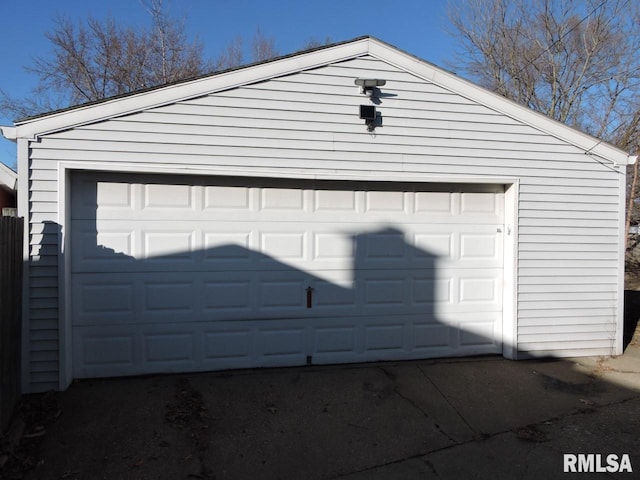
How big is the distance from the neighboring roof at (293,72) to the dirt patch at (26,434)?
8.59 ft

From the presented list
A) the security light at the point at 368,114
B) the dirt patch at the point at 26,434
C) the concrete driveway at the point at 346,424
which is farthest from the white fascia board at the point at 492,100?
the dirt patch at the point at 26,434

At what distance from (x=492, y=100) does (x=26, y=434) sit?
5987 mm

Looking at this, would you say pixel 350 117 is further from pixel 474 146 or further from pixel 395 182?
pixel 474 146

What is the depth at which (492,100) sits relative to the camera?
18.3 ft

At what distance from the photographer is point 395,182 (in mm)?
5504

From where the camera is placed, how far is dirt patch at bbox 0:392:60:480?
328cm

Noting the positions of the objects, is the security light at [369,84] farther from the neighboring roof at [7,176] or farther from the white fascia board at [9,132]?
the neighboring roof at [7,176]

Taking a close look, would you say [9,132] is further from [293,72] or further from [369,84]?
[369,84]

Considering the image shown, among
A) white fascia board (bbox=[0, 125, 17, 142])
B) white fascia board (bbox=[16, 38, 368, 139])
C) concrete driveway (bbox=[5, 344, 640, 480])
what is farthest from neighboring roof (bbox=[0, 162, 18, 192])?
concrete driveway (bbox=[5, 344, 640, 480])

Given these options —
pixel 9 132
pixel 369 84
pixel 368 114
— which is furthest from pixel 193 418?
pixel 369 84

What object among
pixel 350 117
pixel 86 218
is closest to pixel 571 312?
pixel 350 117

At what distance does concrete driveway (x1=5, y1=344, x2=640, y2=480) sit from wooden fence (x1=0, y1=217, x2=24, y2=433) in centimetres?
43

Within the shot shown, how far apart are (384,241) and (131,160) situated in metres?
3.03

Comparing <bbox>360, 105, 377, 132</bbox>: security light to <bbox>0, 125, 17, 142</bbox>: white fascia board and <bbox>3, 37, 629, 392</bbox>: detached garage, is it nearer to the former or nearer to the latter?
<bbox>3, 37, 629, 392</bbox>: detached garage
